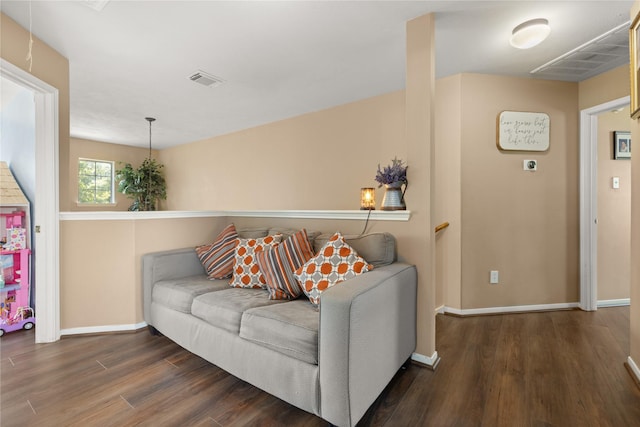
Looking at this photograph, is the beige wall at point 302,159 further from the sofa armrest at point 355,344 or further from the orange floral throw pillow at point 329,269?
the sofa armrest at point 355,344

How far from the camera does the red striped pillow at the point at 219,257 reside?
2.48 metres

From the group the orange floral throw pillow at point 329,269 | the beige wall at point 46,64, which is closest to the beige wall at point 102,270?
the beige wall at point 46,64

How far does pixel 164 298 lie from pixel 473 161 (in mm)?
2908

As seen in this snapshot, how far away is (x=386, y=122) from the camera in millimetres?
3262

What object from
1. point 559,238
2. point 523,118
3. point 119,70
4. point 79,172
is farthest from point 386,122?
point 79,172

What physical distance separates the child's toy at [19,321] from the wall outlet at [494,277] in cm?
404

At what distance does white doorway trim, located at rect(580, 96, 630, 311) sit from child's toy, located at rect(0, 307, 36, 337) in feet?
16.2

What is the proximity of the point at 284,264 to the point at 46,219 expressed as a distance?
1.87 metres

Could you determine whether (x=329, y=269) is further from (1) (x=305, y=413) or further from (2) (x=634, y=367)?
(2) (x=634, y=367)

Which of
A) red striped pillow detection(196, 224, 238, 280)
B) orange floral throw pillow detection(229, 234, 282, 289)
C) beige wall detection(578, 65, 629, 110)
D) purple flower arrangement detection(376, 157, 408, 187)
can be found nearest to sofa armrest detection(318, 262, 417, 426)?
purple flower arrangement detection(376, 157, 408, 187)

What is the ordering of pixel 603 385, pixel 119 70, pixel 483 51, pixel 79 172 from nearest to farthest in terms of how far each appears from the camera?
pixel 603 385, pixel 483 51, pixel 119 70, pixel 79 172

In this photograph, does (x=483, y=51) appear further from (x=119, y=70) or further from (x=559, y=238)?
(x=119, y=70)

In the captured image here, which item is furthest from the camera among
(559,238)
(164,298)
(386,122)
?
(386,122)

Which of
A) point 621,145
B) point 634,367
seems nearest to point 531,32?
point 621,145
